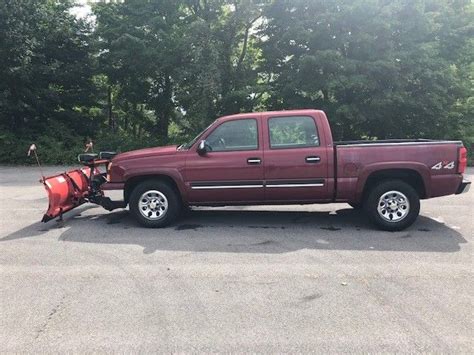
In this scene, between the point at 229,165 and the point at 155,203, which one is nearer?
the point at 229,165

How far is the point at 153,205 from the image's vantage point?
689 centimetres

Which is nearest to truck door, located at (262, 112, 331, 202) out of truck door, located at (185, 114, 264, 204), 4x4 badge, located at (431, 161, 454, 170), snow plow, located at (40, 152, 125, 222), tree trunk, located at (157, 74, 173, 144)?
truck door, located at (185, 114, 264, 204)

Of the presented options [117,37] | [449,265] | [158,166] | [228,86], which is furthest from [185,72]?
[449,265]

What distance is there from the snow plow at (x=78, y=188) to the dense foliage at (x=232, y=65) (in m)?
12.0

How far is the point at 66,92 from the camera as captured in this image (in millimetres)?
21781

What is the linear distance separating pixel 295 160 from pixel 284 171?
0.23 meters

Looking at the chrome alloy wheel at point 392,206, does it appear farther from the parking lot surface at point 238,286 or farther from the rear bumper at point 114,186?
the rear bumper at point 114,186

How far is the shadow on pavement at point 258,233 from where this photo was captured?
5.88m

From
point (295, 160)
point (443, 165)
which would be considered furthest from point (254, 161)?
point (443, 165)

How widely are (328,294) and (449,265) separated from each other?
5.77ft

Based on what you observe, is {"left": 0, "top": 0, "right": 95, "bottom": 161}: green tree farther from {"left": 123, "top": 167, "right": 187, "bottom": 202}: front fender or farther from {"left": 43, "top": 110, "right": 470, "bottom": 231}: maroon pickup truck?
{"left": 43, "top": 110, "right": 470, "bottom": 231}: maroon pickup truck

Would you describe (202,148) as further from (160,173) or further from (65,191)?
(65,191)

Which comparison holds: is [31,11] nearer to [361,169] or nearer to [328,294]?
[361,169]

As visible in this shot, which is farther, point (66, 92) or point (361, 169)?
point (66, 92)
